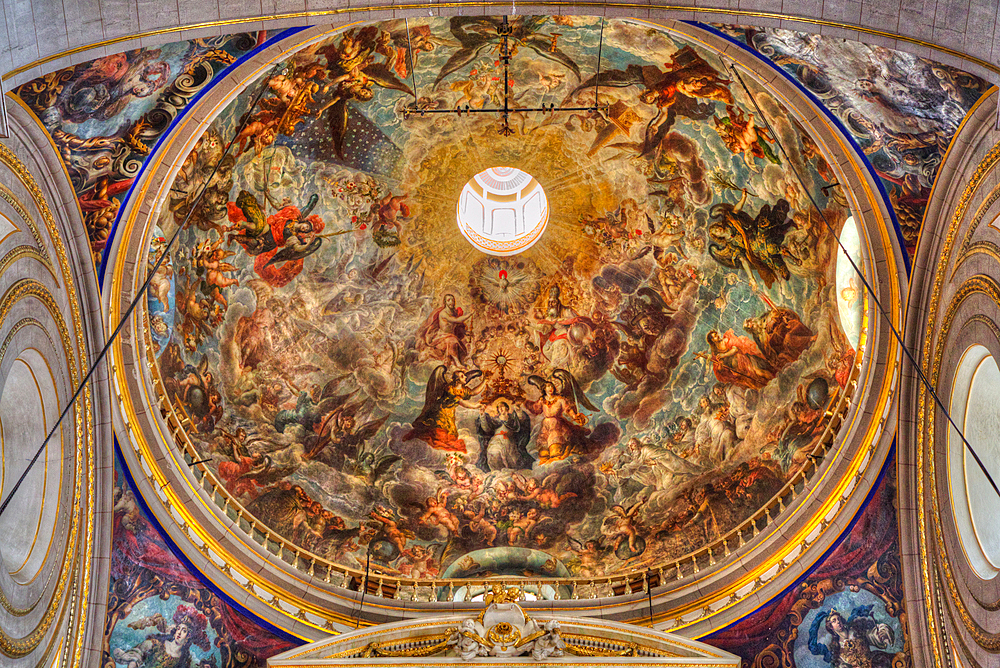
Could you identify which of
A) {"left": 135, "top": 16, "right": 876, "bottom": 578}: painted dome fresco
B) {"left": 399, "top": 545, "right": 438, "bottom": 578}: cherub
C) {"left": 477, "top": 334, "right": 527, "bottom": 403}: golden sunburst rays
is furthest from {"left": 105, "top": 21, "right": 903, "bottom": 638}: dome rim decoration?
{"left": 477, "top": 334, "right": 527, "bottom": 403}: golden sunburst rays

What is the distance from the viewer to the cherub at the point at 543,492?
71.9 feet

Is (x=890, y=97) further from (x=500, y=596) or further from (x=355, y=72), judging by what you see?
(x=500, y=596)

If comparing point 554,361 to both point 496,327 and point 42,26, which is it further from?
point 42,26

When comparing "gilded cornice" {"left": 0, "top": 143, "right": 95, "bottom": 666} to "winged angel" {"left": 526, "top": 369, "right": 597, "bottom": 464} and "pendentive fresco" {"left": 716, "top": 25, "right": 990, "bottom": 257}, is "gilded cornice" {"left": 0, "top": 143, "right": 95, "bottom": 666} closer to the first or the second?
"winged angel" {"left": 526, "top": 369, "right": 597, "bottom": 464}

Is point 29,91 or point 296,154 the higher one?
point 296,154

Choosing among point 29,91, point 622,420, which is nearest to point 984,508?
point 622,420

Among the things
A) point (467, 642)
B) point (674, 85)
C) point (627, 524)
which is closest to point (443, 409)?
point (627, 524)

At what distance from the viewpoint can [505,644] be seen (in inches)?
651

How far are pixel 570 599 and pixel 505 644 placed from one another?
2.87 m

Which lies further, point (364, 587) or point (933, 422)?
point (364, 587)

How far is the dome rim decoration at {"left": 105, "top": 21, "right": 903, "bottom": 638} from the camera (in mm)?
15203

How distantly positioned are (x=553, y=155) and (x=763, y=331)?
19.0 feet

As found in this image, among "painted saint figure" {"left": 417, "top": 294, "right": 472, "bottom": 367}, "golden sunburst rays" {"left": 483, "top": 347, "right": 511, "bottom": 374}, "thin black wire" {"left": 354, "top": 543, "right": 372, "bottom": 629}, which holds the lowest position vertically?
"thin black wire" {"left": 354, "top": 543, "right": 372, "bottom": 629}

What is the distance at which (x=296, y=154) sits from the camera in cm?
1994
